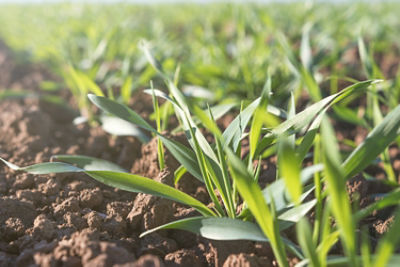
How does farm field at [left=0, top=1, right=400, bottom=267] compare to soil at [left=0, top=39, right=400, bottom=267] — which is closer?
farm field at [left=0, top=1, right=400, bottom=267]

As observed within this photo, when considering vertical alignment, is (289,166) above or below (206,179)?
above

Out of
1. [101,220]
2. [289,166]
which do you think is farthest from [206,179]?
[289,166]

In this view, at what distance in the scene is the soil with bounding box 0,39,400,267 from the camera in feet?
3.02

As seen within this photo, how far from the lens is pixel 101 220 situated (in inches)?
43.6

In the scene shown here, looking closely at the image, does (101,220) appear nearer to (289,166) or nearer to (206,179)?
(206,179)

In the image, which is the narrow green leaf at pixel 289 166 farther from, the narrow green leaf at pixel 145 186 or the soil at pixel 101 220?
the narrow green leaf at pixel 145 186

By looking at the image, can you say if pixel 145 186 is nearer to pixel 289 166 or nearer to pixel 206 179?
pixel 206 179

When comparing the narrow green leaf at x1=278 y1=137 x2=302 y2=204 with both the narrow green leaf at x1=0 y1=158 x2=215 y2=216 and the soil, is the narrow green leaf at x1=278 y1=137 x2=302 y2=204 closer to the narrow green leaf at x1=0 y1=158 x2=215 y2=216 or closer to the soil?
the soil

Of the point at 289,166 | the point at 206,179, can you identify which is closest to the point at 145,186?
the point at 206,179

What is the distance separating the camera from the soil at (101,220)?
92 cm

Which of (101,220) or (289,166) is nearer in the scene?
(289,166)

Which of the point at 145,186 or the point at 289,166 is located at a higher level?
the point at 289,166

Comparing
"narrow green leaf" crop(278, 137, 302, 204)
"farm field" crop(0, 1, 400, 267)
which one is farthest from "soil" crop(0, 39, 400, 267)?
"narrow green leaf" crop(278, 137, 302, 204)

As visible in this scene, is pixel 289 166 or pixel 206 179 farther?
pixel 206 179
